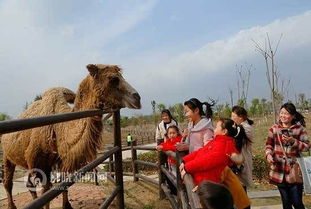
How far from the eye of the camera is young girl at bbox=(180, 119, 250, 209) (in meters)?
2.70

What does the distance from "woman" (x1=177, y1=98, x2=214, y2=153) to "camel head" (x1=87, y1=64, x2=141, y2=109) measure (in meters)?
0.58

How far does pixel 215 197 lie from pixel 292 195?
2.70 m

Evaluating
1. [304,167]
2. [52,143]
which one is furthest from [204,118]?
[52,143]

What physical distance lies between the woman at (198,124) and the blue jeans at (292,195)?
44.7 inches

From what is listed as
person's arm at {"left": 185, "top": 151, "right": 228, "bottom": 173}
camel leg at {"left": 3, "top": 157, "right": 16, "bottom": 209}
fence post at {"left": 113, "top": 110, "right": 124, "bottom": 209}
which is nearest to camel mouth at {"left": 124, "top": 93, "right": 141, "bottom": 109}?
fence post at {"left": 113, "top": 110, "right": 124, "bottom": 209}

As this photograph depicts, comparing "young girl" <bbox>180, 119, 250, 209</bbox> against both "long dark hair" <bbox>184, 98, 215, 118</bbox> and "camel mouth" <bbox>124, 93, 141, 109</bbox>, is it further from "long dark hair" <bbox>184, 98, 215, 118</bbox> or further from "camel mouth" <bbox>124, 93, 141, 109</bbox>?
"camel mouth" <bbox>124, 93, 141, 109</bbox>

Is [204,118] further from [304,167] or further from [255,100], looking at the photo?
[255,100]

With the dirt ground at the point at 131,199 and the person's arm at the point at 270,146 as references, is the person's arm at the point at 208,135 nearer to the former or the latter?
the person's arm at the point at 270,146

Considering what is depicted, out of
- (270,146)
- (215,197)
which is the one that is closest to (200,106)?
(270,146)

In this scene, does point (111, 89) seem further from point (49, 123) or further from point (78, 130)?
point (49, 123)

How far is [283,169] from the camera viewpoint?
409cm

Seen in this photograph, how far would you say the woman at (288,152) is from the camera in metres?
4.04

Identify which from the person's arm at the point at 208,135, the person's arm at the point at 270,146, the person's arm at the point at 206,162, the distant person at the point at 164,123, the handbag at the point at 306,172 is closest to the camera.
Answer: the person's arm at the point at 206,162

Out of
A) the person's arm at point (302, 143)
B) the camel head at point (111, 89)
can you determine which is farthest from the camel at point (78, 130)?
the person's arm at point (302, 143)
